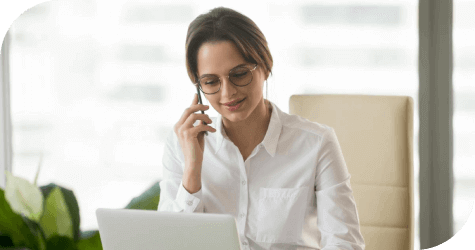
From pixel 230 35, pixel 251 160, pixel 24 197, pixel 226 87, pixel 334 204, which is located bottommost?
pixel 334 204

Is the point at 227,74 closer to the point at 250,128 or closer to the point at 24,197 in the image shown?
the point at 250,128

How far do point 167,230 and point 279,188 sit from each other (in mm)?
647

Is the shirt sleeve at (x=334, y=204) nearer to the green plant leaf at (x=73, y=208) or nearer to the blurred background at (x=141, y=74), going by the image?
the green plant leaf at (x=73, y=208)

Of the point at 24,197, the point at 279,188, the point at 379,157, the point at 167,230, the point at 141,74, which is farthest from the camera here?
the point at 141,74

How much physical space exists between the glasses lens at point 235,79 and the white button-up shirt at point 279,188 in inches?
7.1

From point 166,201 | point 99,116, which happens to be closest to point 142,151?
point 99,116

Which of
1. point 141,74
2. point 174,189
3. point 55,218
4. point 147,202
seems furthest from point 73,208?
point 141,74

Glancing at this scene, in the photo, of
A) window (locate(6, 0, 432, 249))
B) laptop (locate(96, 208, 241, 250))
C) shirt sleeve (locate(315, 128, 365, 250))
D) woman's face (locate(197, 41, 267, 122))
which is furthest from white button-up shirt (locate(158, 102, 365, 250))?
window (locate(6, 0, 432, 249))

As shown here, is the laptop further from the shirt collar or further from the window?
the window

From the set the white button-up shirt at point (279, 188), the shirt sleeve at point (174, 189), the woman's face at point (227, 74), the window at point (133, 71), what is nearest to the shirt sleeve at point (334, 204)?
the white button-up shirt at point (279, 188)

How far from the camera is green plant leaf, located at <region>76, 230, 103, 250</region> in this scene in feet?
2.40

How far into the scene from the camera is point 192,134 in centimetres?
141

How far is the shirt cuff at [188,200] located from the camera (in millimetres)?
1370

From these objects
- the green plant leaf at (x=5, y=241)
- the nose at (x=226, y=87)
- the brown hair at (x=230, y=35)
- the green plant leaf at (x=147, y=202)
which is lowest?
the green plant leaf at (x=5, y=241)
